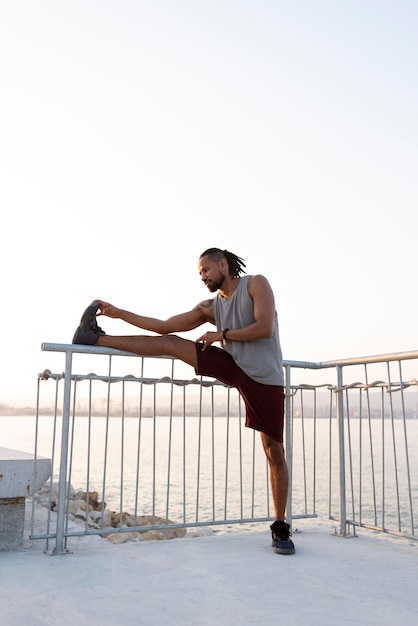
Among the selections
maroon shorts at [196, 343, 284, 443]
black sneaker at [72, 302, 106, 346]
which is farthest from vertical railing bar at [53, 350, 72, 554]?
maroon shorts at [196, 343, 284, 443]

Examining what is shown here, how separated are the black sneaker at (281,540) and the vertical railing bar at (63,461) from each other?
114 cm

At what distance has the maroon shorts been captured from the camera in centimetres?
310

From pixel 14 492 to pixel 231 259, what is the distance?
5.93 feet

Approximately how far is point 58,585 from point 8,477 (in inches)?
27.6

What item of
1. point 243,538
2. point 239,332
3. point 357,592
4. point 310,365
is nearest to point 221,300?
point 239,332

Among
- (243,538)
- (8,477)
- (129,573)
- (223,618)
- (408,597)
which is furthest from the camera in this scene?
(243,538)

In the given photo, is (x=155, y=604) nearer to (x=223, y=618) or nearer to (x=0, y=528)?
(x=223, y=618)

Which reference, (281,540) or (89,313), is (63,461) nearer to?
(89,313)

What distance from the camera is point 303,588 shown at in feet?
7.51

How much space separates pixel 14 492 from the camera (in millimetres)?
2805

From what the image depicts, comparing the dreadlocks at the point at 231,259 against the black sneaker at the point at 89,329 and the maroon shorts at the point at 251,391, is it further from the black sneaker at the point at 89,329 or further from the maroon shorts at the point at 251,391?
the black sneaker at the point at 89,329

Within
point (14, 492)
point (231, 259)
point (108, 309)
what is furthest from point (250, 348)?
point (14, 492)

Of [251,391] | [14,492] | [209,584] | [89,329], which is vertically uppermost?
[89,329]

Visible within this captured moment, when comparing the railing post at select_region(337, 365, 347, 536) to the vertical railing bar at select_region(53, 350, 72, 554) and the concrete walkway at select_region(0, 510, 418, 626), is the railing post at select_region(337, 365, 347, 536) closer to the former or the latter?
the concrete walkway at select_region(0, 510, 418, 626)
